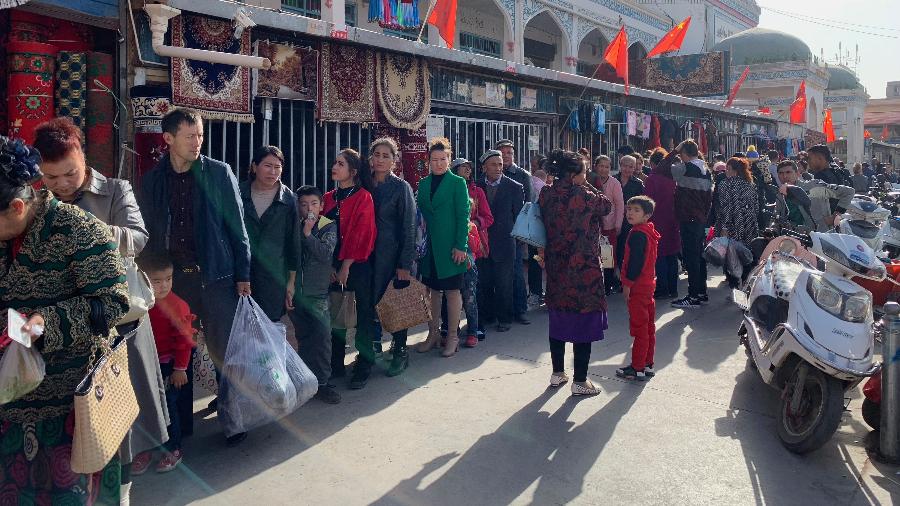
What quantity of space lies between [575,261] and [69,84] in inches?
151

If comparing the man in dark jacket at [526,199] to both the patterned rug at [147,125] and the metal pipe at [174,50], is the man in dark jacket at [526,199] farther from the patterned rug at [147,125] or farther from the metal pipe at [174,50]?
the patterned rug at [147,125]

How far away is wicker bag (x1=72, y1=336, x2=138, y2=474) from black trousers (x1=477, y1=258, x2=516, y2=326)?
438 cm

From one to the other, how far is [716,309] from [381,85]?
4.23 meters

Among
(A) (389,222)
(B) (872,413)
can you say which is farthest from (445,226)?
(B) (872,413)

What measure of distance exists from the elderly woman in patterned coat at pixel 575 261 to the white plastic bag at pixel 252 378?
1.83 meters

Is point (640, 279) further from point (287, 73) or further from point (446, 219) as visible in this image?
point (287, 73)

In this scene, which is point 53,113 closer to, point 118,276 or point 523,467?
point 118,276

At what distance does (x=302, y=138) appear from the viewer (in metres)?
6.83

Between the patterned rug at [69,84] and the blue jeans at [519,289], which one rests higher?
the patterned rug at [69,84]

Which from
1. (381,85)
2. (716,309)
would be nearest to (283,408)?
(381,85)

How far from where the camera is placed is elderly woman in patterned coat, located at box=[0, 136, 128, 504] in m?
2.22

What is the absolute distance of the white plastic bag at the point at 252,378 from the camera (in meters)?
3.72

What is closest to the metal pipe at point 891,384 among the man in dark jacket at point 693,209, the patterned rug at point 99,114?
the man in dark jacket at point 693,209

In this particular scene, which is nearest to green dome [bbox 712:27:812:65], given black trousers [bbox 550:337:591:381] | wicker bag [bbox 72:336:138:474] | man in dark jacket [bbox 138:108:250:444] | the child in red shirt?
black trousers [bbox 550:337:591:381]
